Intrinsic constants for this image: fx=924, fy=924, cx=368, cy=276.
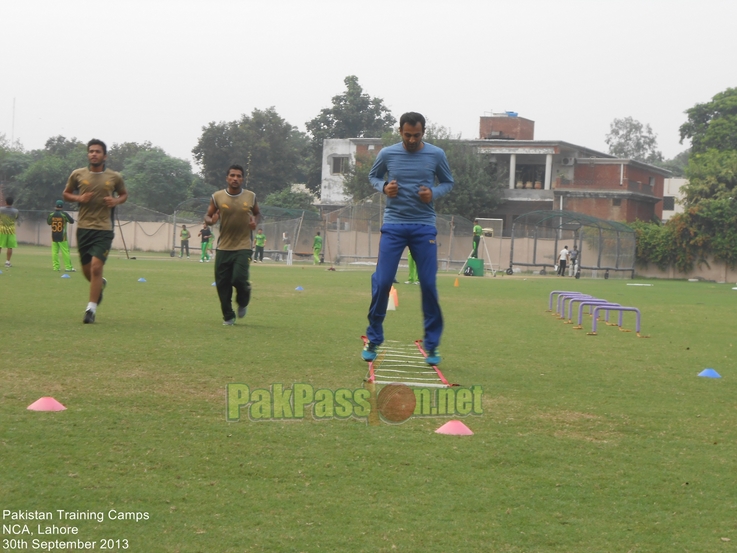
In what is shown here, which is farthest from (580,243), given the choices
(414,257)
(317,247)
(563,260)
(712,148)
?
(414,257)

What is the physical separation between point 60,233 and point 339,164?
164ft

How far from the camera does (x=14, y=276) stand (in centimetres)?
2125

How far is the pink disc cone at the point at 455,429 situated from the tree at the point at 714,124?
62660mm

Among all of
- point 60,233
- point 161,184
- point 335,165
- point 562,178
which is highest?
point 335,165

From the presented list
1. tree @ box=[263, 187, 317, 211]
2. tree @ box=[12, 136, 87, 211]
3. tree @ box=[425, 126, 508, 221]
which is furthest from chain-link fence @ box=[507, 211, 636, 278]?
tree @ box=[12, 136, 87, 211]

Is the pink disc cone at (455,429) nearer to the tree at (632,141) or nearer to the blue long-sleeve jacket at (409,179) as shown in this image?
the blue long-sleeve jacket at (409,179)

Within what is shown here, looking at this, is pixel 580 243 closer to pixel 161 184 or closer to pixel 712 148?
pixel 712 148

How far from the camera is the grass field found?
3.90 meters

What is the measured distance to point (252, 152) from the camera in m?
82.9

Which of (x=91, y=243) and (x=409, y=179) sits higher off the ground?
(x=409, y=179)

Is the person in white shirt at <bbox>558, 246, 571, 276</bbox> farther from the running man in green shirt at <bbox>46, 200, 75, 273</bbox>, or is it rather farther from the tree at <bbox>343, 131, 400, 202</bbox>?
the tree at <bbox>343, 131, 400, 202</bbox>

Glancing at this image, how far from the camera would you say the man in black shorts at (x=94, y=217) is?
36.3ft

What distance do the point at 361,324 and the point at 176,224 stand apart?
40811mm

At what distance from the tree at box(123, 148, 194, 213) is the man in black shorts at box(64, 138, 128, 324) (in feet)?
212
